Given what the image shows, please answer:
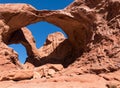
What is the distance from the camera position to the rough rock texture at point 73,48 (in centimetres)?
1667

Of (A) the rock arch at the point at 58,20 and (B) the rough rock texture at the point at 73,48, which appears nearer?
(B) the rough rock texture at the point at 73,48

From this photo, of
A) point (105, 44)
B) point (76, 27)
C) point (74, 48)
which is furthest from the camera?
point (74, 48)

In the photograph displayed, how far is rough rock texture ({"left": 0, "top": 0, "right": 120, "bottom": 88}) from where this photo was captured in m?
16.7

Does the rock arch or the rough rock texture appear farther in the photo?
the rock arch

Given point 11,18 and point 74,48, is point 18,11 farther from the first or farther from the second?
point 74,48

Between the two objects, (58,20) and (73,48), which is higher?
(58,20)

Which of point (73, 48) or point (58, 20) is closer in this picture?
point (58, 20)

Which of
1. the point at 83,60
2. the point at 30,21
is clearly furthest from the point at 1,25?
the point at 83,60

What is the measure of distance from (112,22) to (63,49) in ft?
27.9

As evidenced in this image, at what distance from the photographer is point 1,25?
22.0 metres

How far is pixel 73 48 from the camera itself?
2659 cm

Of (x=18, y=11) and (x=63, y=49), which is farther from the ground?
(x=18, y=11)

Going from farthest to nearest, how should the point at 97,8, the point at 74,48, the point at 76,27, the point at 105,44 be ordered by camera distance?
the point at 74,48 → the point at 76,27 → the point at 97,8 → the point at 105,44

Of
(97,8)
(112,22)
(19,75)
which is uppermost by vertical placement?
(97,8)
